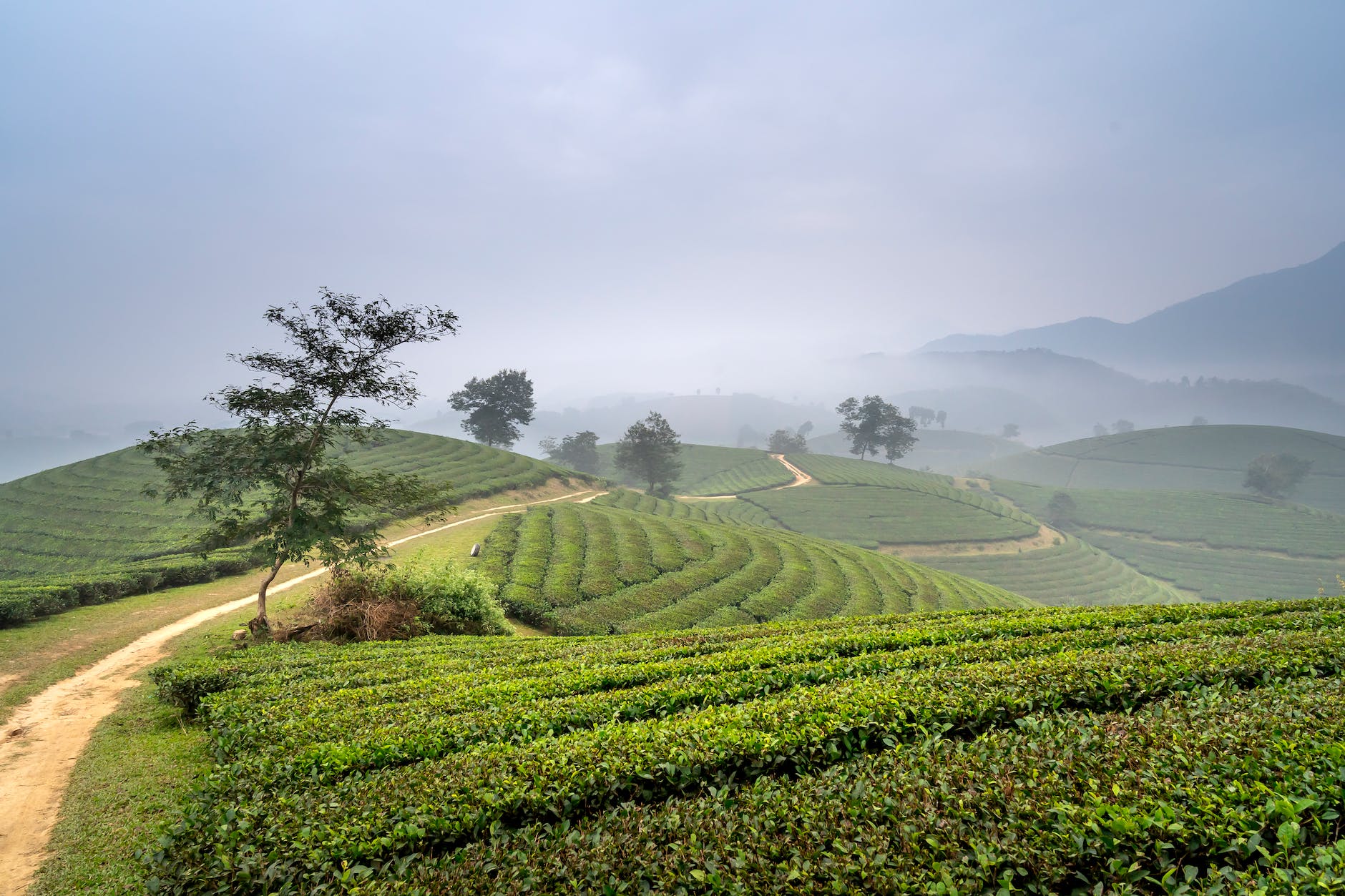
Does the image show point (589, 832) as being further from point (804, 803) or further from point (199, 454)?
point (199, 454)

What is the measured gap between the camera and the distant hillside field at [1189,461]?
396 feet

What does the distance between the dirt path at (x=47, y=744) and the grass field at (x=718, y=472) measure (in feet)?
258

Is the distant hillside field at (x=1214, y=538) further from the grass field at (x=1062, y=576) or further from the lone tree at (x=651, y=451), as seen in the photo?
the lone tree at (x=651, y=451)

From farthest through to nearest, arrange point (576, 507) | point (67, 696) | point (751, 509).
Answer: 1. point (751, 509)
2. point (576, 507)
3. point (67, 696)

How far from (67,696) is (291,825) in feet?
42.8

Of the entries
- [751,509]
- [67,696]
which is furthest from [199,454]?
[751,509]

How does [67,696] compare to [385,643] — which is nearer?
[67,696]

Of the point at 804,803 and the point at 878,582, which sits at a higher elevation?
the point at 804,803

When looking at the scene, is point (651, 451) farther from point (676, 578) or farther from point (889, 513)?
point (676, 578)

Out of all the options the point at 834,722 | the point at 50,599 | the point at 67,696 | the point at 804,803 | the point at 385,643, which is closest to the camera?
the point at 804,803

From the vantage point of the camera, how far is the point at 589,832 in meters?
5.26

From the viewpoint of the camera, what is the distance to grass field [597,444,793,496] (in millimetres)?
94312

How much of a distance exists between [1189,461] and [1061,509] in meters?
78.7

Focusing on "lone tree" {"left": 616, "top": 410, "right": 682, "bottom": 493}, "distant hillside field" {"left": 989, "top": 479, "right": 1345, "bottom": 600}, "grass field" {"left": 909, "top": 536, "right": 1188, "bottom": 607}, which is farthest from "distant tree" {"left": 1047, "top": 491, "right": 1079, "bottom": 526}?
"lone tree" {"left": 616, "top": 410, "right": 682, "bottom": 493}
